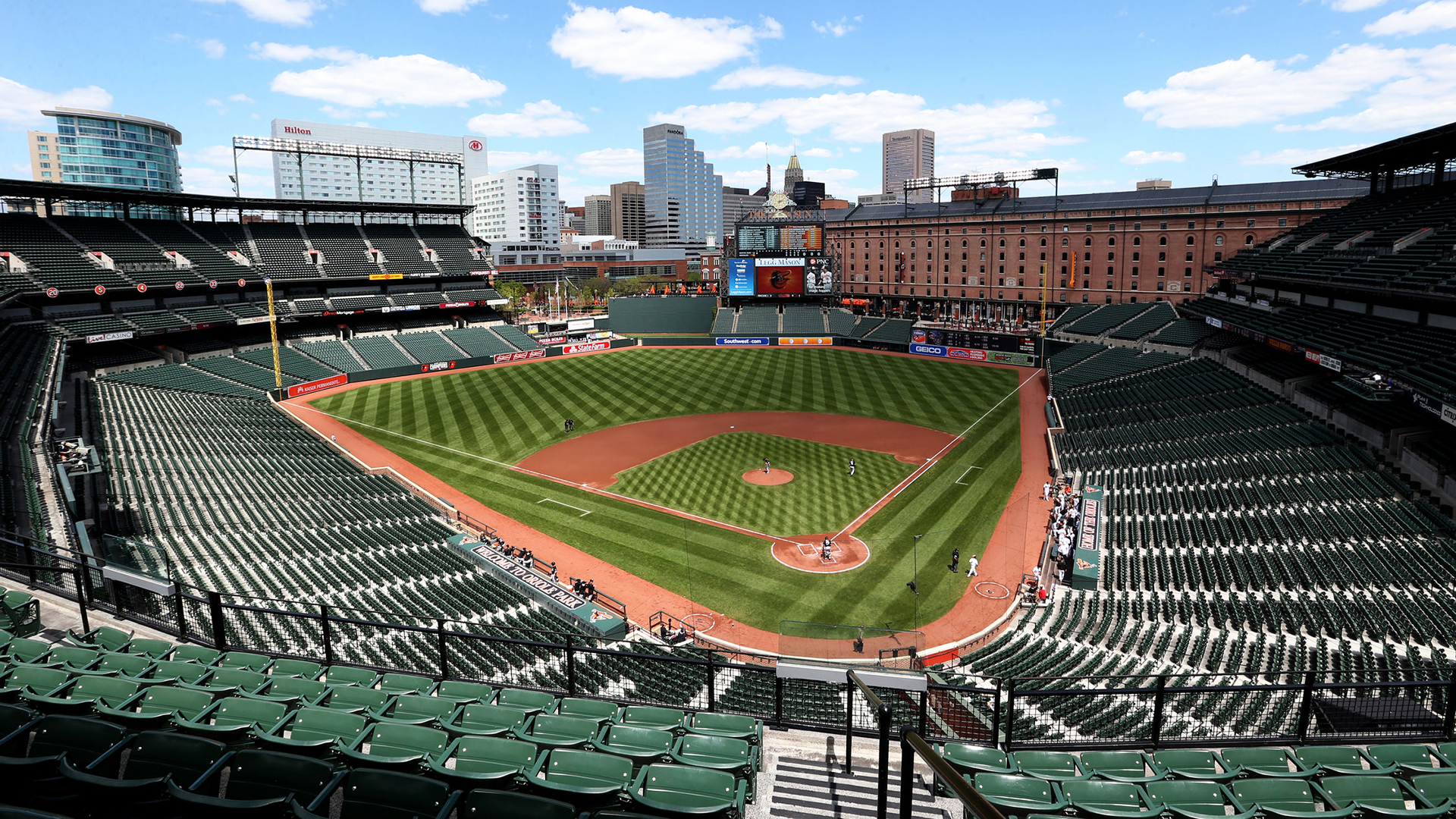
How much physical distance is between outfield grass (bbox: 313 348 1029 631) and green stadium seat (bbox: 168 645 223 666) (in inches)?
597

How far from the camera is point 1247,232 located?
227 feet

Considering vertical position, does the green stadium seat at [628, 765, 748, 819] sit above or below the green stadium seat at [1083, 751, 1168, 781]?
above

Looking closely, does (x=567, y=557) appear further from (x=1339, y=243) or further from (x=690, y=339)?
(x=690, y=339)

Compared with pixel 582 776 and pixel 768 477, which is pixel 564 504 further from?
pixel 582 776

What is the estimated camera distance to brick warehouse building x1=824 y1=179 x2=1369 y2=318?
69.2 meters

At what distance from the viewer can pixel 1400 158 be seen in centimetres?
3928

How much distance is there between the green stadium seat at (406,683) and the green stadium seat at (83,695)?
2923mm

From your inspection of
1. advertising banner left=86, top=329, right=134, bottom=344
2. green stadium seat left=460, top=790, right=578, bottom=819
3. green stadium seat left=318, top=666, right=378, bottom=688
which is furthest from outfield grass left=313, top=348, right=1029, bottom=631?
green stadium seat left=460, top=790, right=578, bottom=819

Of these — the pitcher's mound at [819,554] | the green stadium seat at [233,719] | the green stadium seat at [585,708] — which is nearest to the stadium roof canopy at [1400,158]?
the pitcher's mound at [819,554]

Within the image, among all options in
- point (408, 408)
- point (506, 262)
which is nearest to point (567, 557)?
point (408, 408)

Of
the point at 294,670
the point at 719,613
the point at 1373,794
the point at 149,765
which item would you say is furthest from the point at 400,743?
the point at 719,613

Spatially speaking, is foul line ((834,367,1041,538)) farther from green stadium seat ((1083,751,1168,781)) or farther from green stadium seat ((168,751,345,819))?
green stadium seat ((168,751,345,819))

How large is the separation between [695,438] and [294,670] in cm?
3674

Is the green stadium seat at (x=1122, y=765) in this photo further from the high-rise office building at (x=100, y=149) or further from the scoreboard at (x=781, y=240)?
the high-rise office building at (x=100, y=149)
